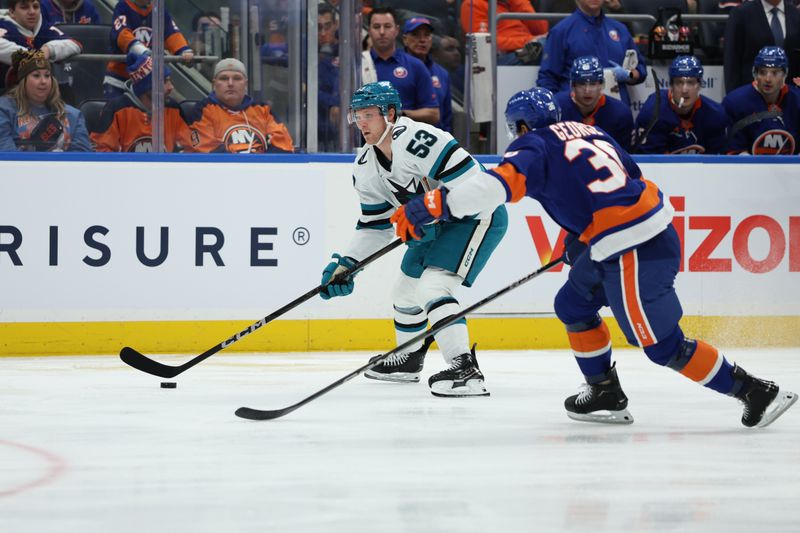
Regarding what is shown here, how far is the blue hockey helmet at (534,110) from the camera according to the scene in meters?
3.74

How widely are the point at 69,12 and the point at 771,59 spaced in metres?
3.61

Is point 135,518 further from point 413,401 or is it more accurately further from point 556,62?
point 556,62

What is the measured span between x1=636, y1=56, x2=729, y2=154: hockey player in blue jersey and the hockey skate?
3.05 meters

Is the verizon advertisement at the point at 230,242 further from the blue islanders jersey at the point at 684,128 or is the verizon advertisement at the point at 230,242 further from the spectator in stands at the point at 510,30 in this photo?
the spectator in stands at the point at 510,30

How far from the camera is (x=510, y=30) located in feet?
22.4

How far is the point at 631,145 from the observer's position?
6.61 meters

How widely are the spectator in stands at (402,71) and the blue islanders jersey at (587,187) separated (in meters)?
2.75

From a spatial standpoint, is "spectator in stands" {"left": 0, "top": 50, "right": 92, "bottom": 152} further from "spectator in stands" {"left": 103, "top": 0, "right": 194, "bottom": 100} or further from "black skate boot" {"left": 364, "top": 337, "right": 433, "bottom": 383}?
"black skate boot" {"left": 364, "top": 337, "right": 433, "bottom": 383}

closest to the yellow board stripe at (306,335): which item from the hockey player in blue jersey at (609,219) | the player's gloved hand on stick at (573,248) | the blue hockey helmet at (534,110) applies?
the player's gloved hand on stick at (573,248)

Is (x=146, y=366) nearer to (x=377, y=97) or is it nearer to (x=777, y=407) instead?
(x=377, y=97)

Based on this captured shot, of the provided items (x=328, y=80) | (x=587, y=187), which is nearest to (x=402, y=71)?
(x=328, y=80)

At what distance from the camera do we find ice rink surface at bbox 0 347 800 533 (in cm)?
257

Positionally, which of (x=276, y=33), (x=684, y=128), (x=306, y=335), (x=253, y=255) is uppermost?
(x=276, y=33)

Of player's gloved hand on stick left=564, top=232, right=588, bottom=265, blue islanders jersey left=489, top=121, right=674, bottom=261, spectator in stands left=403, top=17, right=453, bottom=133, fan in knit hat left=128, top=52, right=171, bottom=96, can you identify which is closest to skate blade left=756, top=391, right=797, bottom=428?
blue islanders jersey left=489, top=121, right=674, bottom=261
